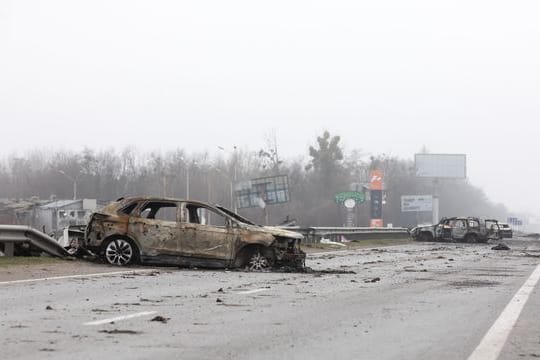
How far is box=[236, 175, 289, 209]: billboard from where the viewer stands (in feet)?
268

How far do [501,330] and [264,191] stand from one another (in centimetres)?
7367

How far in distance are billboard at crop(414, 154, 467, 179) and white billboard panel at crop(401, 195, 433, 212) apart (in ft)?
45.1

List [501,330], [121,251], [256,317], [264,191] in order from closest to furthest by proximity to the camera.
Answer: [501,330] → [256,317] → [121,251] → [264,191]

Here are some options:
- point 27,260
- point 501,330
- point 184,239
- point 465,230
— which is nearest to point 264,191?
point 465,230

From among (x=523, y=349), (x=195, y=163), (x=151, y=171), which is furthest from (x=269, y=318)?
(x=151, y=171)

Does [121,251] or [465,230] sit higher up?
[121,251]

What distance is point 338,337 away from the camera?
8.27 metres

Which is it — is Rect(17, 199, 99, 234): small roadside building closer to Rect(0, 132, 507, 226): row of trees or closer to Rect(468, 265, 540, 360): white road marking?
Rect(0, 132, 507, 226): row of trees

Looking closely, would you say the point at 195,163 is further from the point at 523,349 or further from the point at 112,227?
the point at 523,349

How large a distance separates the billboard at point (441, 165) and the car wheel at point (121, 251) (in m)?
94.3

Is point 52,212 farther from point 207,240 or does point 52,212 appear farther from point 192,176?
point 207,240

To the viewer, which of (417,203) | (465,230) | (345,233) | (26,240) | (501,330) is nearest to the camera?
(501,330)

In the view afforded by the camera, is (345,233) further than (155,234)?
Yes

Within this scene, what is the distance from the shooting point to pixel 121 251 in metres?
17.6
